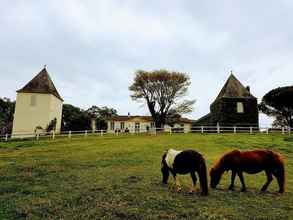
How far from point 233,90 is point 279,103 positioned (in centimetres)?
1520

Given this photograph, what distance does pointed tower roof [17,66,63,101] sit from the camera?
39.2 meters

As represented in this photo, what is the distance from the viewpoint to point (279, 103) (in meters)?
48.0

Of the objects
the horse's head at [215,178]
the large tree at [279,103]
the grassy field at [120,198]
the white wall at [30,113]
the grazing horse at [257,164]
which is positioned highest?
the large tree at [279,103]

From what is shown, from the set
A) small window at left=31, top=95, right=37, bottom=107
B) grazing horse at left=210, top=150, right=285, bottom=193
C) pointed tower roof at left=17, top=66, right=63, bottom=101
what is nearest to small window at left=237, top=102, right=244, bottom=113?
pointed tower roof at left=17, top=66, right=63, bottom=101

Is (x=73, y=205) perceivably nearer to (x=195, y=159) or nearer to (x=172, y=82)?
(x=195, y=159)

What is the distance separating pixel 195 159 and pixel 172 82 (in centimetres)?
3713

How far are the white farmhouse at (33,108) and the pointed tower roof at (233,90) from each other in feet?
84.0

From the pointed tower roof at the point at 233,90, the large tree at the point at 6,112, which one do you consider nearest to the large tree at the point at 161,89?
the pointed tower roof at the point at 233,90

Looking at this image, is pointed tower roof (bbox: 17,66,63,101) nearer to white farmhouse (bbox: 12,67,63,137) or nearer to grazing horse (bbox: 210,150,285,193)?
white farmhouse (bbox: 12,67,63,137)

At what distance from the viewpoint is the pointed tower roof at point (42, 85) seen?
3922 cm

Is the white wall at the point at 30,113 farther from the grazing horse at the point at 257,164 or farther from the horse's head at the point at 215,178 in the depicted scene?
the grazing horse at the point at 257,164

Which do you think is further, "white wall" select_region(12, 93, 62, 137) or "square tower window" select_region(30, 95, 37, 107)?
"square tower window" select_region(30, 95, 37, 107)

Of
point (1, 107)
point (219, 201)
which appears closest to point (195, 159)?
point (219, 201)

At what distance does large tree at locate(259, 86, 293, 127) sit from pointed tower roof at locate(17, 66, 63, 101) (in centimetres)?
3850
